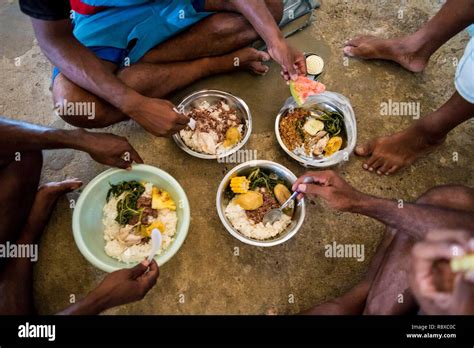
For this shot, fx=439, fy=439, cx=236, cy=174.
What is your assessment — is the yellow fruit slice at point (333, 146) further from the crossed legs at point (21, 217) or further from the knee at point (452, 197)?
the crossed legs at point (21, 217)

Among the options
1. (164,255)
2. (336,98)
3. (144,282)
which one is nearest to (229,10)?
(336,98)

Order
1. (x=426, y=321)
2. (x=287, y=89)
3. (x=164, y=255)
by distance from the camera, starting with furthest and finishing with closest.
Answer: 1. (x=287, y=89)
2. (x=164, y=255)
3. (x=426, y=321)

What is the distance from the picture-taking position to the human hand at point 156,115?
1.85m

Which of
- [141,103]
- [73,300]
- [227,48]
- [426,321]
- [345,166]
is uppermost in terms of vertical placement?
[227,48]

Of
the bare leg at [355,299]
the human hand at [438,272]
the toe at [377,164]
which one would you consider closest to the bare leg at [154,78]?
the toe at [377,164]

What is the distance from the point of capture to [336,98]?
2242 mm

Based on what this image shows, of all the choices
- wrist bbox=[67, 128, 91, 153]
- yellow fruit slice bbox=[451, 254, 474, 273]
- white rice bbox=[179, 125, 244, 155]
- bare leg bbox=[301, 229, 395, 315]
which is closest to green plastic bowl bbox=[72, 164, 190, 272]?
wrist bbox=[67, 128, 91, 153]

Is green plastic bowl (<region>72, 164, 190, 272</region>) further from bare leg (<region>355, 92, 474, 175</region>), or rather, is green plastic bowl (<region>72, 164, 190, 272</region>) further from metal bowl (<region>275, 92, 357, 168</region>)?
bare leg (<region>355, 92, 474, 175</region>)

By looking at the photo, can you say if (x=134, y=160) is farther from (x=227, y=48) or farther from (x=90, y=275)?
(x=227, y=48)

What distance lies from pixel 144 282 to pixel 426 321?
99cm

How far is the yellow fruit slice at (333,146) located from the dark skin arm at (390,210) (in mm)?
520

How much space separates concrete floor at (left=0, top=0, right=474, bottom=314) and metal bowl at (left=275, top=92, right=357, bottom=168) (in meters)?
0.11

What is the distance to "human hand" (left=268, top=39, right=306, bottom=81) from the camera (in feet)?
6.69

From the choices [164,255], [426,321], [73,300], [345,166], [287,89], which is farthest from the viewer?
[287,89]
